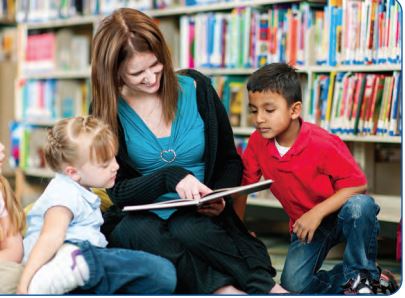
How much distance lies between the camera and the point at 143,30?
218 centimetres

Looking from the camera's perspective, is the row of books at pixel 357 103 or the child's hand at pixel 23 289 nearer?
the child's hand at pixel 23 289

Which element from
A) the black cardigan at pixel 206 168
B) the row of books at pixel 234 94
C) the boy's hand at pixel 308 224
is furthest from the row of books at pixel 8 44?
the boy's hand at pixel 308 224

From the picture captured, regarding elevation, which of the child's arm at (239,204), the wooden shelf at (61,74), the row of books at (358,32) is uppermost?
the row of books at (358,32)

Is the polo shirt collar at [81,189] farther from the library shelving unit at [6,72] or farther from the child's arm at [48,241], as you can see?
the library shelving unit at [6,72]

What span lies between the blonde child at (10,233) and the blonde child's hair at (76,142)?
137 millimetres

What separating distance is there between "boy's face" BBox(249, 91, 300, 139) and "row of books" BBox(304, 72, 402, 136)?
0.92 metres

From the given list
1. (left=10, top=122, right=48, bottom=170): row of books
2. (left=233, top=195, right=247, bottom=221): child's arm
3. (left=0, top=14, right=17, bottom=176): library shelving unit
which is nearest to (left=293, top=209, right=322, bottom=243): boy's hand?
(left=233, top=195, right=247, bottom=221): child's arm

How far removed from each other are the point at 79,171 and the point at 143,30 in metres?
0.42

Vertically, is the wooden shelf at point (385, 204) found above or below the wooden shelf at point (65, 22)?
below

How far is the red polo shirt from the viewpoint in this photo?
2.25 m

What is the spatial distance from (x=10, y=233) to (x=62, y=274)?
233 millimetres

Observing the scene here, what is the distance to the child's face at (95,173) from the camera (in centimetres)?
205

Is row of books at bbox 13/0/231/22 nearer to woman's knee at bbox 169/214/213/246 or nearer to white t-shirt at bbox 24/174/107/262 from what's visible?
woman's knee at bbox 169/214/213/246

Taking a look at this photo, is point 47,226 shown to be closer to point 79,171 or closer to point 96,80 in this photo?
point 79,171
